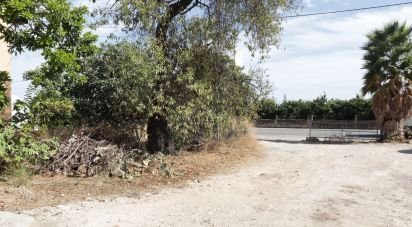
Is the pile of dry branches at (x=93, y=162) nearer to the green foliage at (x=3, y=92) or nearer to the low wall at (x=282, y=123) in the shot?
the green foliage at (x=3, y=92)

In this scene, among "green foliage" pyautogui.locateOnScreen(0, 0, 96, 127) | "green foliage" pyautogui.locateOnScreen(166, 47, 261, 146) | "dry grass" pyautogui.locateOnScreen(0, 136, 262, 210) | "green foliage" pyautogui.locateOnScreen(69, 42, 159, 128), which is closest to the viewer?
"dry grass" pyautogui.locateOnScreen(0, 136, 262, 210)

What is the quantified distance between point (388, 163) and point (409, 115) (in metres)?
8.69

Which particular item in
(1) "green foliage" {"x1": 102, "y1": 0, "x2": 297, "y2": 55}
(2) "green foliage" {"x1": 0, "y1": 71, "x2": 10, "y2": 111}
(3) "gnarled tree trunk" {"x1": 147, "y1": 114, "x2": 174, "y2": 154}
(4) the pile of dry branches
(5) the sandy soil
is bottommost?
(5) the sandy soil

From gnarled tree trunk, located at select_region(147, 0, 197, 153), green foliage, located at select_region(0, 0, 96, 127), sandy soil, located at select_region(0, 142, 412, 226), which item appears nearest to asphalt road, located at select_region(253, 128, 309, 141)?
gnarled tree trunk, located at select_region(147, 0, 197, 153)

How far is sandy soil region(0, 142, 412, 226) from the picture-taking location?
746 cm

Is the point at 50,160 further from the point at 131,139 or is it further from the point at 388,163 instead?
the point at 388,163

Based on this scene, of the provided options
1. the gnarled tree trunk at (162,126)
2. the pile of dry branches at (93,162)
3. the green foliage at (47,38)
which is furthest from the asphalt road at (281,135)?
the green foliage at (47,38)

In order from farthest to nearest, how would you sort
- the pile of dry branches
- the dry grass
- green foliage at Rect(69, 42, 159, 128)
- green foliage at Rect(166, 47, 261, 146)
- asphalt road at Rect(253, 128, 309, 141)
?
asphalt road at Rect(253, 128, 309, 141) → green foliage at Rect(166, 47, 261, 146) → green foliage at Rect(69, 42, 159, 128) → the pile of dry branches → the dry grass

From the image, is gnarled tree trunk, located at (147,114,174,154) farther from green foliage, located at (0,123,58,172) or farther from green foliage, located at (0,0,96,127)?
green foliage, located at (0,123,58,172)

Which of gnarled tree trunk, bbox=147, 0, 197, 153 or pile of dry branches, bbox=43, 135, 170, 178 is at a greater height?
gnarled tree trunk, bbox=147, 0, 197, 153

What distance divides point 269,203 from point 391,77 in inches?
612

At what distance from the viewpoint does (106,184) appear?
9562mm

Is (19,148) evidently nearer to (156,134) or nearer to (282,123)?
(156,134)

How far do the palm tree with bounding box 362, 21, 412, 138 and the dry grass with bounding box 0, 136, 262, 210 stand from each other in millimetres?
11028
